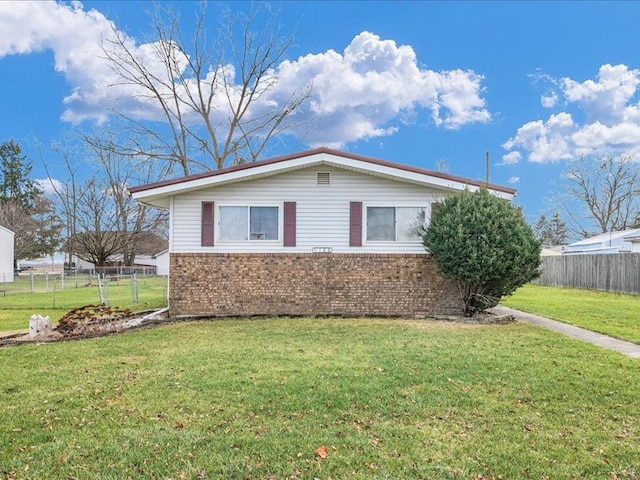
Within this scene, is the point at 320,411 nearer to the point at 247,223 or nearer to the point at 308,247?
the point at 308,247

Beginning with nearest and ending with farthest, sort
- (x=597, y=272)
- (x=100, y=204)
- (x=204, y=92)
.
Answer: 1. (x=597, y=272)
2. (x=204, y=92)
3. (x=100, y=204)

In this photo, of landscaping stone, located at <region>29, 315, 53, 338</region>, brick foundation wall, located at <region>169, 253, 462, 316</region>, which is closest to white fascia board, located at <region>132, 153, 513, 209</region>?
brick foundation wall, located at <region>169, 253, 462, 316</region>

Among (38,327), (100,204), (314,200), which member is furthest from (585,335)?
(100,204)

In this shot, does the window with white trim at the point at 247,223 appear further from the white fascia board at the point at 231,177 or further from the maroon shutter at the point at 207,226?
the white fascia board at the point at 231,177

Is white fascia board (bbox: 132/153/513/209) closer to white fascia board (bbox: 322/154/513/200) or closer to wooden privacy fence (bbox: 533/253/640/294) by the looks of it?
white fascia board (bbox: 322/154/513/200)

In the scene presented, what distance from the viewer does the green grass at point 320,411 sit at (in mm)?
3500

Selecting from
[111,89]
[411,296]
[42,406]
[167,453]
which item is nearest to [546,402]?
[167,453]

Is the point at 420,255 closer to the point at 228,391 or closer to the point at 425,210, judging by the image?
the point at 425,210

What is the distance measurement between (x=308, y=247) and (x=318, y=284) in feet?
2.98

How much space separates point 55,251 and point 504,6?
44267 millimetres

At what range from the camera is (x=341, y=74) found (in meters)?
22.2

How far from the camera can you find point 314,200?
1157 cm

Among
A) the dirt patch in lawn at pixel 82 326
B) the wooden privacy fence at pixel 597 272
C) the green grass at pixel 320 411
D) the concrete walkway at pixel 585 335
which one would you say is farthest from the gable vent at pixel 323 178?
the wooden privacy fence at pixel 597 272

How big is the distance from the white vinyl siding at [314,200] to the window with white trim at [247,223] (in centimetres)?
13
